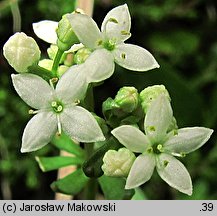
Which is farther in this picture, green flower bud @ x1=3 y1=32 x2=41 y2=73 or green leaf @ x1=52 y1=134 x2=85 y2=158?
green leaf @ x1=52 y1=134 x2=85 y2=158

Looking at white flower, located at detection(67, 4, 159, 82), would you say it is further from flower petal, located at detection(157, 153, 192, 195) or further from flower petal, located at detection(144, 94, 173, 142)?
flower petal, located at detection(157, 153, 192, 195)

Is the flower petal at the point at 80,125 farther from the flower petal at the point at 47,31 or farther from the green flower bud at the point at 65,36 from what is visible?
the flower petal at the point at 47,31

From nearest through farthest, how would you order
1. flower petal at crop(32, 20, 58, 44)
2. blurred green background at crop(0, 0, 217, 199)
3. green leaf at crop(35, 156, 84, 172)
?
flower petal at crop(32, 20, 58, 44) → green leaf at crop(35, 156, 84, 172) → blurred green background at crop(0, 0, 217, 199)

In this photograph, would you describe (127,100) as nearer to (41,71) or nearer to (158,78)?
(41,71)

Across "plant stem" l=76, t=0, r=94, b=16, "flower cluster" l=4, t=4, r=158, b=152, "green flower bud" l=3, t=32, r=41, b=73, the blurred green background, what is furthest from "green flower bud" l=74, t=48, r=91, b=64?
the blurred green background

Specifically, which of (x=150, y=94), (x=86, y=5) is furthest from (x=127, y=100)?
(x=86, y=5)
